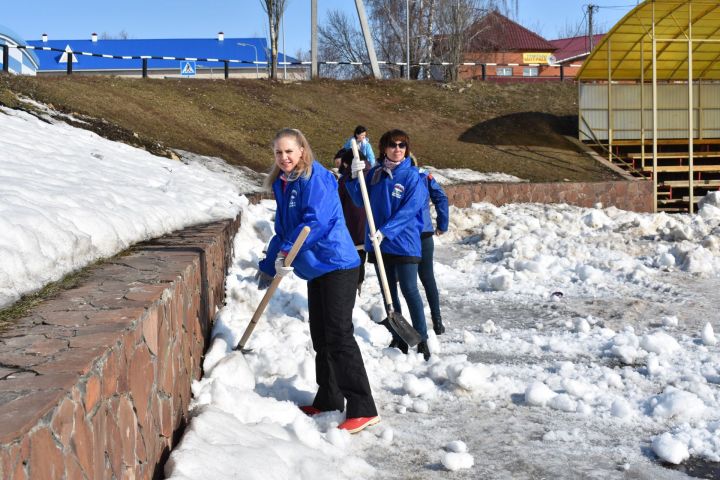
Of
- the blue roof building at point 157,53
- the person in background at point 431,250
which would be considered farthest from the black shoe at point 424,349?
the blue roof building at point 157,53

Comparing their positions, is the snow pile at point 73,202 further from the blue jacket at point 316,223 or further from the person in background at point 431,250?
the person in background at point 431,250

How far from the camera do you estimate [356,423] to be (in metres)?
4.51

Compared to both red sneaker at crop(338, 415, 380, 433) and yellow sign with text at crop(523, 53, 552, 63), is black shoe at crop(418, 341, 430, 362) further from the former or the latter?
yellow sign with text at crop(523, 53, 552, 63)

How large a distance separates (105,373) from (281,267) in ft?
6.66

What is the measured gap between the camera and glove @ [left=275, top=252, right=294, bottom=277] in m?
4.33

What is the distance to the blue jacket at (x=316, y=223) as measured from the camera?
4.31 metres

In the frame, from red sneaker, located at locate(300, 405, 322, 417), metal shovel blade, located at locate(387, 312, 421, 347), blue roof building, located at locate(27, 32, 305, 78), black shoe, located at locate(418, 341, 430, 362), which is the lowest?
red sneaker, located at locate(300, 405, 322, 417)

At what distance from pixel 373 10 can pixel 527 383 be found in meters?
43.2

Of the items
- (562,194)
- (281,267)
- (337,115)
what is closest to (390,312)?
(281,267)

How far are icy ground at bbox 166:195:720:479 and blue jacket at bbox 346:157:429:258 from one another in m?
0.75

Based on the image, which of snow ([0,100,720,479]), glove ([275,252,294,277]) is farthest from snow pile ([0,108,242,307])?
glove ([275,252,294,277])

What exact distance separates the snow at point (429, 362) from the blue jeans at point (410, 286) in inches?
10.6

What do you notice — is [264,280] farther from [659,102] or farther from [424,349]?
[659,102]

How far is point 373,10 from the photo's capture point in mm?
46500
